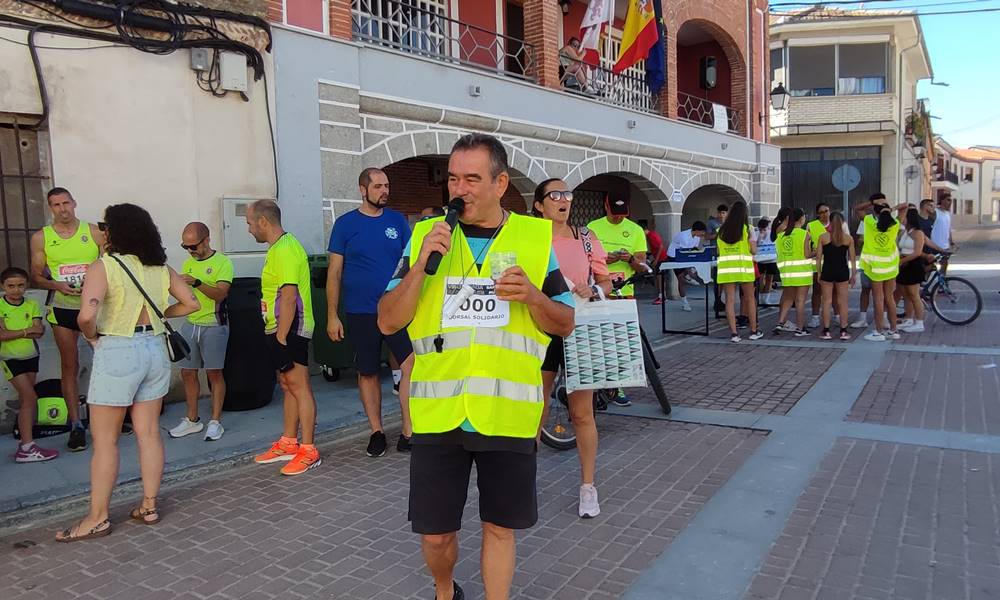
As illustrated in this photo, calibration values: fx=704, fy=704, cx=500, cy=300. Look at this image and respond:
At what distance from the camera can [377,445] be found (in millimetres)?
5242

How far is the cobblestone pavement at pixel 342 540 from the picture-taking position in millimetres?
3258

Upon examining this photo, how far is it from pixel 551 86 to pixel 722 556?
9.38 meters

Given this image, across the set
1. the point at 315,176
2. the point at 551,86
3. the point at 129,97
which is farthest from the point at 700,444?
the point at 551,86

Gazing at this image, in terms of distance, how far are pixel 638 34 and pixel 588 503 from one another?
34.1ft

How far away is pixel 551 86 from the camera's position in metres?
11.5

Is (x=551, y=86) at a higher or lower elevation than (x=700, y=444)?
higher

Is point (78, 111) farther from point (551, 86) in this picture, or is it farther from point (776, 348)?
point (776, 348)

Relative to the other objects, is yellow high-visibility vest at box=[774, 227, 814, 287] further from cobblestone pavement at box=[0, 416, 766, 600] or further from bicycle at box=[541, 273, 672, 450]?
cobblestone pavement at box=[0, 416, 766, 600]

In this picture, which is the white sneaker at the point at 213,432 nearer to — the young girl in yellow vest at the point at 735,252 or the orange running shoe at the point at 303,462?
the orange running shoe at the point at 303,462

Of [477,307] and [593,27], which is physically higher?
[593,27]

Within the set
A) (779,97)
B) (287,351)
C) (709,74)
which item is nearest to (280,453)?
(287,351)

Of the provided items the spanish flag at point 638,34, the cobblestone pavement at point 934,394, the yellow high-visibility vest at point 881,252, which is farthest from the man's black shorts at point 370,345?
the spanish flag at point 638,34

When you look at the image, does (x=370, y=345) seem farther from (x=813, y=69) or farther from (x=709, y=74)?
(x=813, y=69)

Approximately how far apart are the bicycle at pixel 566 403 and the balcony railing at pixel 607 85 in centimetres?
712
